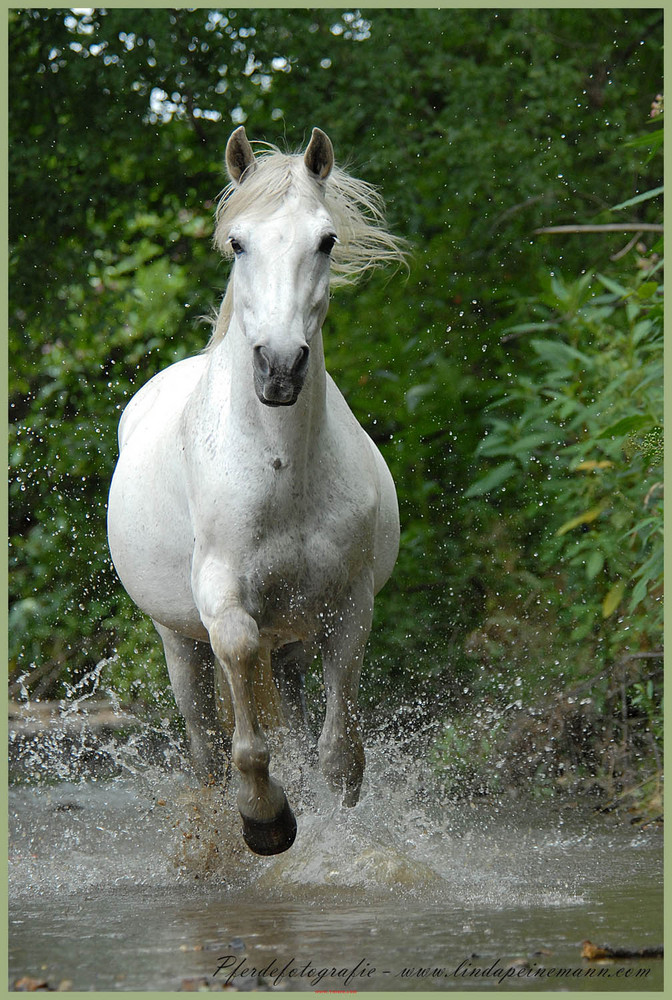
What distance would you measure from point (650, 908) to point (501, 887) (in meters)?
0.48

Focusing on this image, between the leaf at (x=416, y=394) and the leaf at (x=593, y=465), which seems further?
the leaf at (x=416, y=394)

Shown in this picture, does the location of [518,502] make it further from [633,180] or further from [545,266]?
[633,180]

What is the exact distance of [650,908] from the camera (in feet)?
10.8

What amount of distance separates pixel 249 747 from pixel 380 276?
4186 mm

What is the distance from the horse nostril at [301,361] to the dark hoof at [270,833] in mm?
1222

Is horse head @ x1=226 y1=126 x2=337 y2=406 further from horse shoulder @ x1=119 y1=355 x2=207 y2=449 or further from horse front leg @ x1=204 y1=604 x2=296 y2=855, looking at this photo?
horse shoulder @ x1=119 y1=355 x2=207 y2=449

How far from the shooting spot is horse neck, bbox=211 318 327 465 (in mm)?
3248

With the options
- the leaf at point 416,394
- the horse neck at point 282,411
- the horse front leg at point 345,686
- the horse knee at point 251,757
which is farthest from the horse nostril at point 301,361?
the leaf at point 416,394

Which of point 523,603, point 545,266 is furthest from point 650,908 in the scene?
point 545,266

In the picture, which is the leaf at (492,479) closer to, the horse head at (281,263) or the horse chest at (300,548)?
the horse chest at (300,548)

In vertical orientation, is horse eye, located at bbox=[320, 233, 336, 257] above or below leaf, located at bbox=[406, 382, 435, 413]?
below

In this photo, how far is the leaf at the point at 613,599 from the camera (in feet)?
17.5

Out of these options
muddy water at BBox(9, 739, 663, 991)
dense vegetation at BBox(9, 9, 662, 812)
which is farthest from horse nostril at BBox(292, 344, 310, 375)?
dense vegetation at BBox(9, 9, 662, 812)

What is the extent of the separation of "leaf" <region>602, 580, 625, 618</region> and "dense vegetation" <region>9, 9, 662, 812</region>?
22.9 inches
